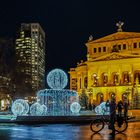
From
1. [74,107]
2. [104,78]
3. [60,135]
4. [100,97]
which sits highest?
[104,78]

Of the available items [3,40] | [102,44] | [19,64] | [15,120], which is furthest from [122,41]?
[15,120]

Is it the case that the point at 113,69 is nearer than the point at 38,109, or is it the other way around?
the point at 38,109

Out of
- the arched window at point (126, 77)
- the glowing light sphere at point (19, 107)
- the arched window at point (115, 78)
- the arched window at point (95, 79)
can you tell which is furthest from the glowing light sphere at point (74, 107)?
the arched window at point (95, 79)

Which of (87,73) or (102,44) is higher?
(102,44)

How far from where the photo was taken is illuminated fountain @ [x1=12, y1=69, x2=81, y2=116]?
36.9 m

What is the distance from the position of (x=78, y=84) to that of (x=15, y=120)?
6797 centimetres

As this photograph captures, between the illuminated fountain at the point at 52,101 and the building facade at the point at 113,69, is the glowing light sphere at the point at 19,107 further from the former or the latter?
the building facade at the point at 113,69

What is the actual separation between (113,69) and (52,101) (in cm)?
5462

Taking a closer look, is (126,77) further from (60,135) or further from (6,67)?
(60,135)

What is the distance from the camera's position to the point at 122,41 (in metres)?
97.5

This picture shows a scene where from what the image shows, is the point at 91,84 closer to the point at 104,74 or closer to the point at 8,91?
the point at 104,74

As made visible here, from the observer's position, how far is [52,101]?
130 feet

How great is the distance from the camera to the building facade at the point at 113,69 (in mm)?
89875

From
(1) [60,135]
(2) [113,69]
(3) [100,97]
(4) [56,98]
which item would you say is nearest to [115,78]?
(2) [113,69]
